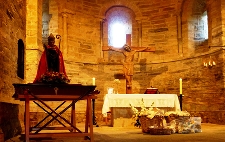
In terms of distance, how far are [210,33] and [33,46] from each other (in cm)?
605

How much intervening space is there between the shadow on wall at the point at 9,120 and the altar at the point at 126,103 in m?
2.54

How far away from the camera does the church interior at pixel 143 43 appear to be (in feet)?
36.3

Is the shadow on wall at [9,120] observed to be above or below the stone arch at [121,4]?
below

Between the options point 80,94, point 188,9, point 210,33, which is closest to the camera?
point 80,94

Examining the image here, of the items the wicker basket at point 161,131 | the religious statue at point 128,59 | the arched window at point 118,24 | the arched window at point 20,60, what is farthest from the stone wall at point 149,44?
the wicker basket at point 161,131

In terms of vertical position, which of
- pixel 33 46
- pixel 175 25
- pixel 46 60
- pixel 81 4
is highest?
pixel 81 4

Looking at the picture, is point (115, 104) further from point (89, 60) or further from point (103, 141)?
point (89, 60)

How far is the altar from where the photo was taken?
28.3 feet

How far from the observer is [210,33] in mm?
11789

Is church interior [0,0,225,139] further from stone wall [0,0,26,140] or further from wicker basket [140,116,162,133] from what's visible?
wicker basket [140,116,162,133]

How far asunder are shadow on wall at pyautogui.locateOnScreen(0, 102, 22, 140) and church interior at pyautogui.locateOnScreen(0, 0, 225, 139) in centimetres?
371

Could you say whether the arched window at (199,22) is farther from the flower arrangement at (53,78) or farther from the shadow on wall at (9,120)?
the flower arrangement at (53,78)

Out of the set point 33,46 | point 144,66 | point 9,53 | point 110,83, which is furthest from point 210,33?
point 9,53

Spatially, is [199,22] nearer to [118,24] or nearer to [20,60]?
[118,24]
